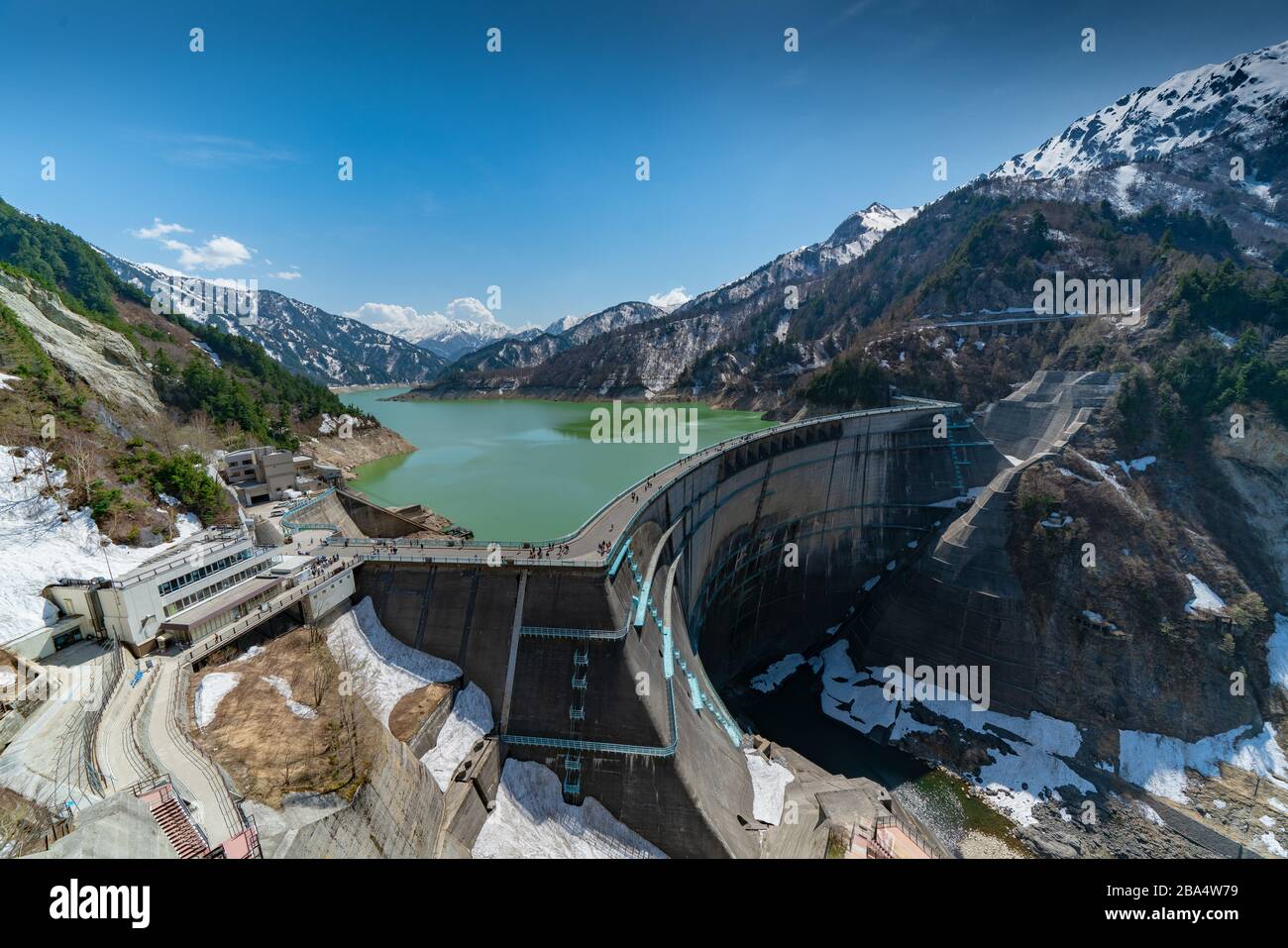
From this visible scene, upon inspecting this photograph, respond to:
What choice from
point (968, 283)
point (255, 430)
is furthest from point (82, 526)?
point (968, 283)

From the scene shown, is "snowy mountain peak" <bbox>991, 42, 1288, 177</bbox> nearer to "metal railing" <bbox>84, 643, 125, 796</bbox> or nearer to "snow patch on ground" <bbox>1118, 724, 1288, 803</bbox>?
"snow patch on ground" <bbox>1118, 724, 1288, 803</bbox>

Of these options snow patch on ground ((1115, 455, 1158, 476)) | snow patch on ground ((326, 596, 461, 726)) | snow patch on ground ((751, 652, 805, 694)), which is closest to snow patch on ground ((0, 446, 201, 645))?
snow patch on ground ((326, 596, 461, 726))

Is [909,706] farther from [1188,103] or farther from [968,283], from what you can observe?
[1188,103]

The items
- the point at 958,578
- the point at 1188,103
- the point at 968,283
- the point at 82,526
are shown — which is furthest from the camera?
the point at 1188,103

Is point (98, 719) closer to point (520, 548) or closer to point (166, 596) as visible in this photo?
point (166, 596)

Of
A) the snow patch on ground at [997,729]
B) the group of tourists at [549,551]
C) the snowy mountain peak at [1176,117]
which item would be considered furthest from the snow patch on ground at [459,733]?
the snowy mountain peak at [1176,117]
